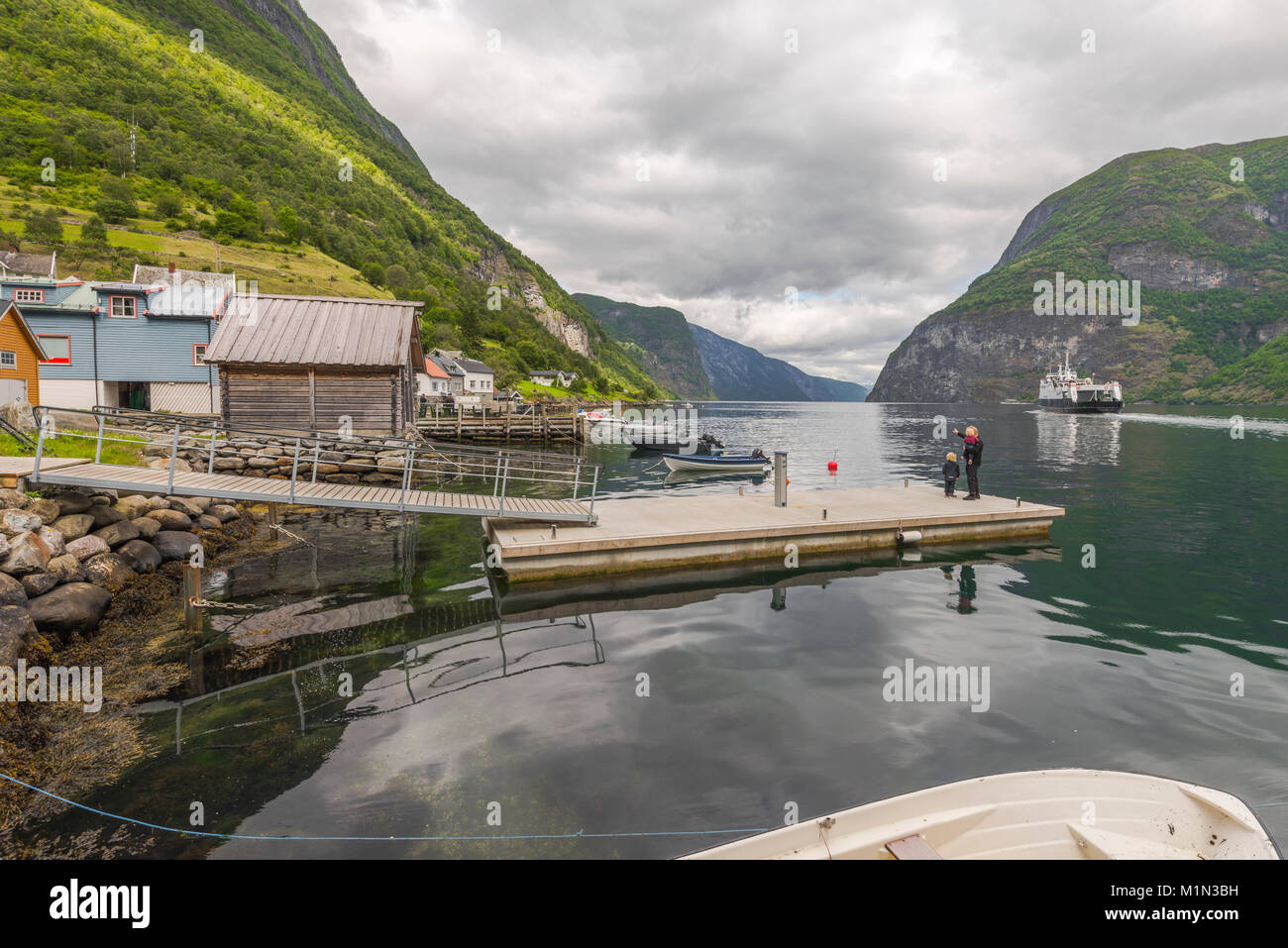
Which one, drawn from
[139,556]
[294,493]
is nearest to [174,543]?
[139,556]

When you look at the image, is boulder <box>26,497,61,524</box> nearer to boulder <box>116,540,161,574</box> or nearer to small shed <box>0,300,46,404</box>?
boulder <box>116,540,161,574</box>

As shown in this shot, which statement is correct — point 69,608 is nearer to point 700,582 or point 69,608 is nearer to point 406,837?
point 406,837

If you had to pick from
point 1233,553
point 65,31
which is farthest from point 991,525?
point 65,31

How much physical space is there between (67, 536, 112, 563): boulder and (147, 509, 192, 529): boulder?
2.98m

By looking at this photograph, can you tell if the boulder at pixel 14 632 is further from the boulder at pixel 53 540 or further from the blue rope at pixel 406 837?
the blue rope at pixel 406 837

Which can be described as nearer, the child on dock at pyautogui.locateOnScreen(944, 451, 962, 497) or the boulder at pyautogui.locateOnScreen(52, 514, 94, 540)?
the boulder at pyautogui.locateOnScreen(52, 514, 94, 540)

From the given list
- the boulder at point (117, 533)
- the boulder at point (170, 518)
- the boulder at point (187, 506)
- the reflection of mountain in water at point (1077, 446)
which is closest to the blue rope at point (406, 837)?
the boulder at point (117, 533)

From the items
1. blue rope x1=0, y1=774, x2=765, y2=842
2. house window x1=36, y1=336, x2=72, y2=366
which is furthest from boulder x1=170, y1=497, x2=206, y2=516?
house window x1=36, y1=336, x2=72, y2=366

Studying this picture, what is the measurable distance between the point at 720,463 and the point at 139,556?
30.2m

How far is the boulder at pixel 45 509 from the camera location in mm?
11945

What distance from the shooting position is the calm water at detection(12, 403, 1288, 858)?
6.91m
